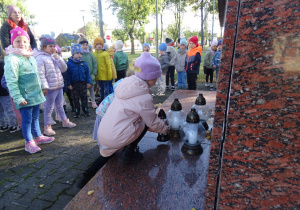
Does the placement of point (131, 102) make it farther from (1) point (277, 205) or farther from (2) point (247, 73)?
(1) point (277, 205)

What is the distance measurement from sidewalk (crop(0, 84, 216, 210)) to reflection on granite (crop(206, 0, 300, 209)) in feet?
6.66

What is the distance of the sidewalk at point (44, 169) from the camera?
2381 millimetres

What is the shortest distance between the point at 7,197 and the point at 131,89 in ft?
6.66

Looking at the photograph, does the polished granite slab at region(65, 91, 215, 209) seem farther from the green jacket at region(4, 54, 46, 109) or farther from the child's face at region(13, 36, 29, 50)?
the child's face at region(13, 36, 29, 50)

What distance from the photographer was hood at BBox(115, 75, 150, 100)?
207 centimetres

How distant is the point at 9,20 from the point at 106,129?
3.95 m

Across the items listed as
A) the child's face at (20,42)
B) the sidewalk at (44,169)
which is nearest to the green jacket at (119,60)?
the sidewalk at (44,169)

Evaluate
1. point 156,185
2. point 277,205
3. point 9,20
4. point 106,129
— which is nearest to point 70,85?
point 9,20

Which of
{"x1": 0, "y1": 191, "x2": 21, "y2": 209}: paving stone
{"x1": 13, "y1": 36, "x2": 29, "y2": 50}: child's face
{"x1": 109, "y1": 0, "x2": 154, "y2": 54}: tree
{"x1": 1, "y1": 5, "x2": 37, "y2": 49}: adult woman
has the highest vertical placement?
{"x1": 109, "y1": 0, "x2": 154, "y2": 54}: tree

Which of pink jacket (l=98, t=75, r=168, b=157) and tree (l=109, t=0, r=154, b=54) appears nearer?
pink jacket (l=98, t=75, r=168, b=157)

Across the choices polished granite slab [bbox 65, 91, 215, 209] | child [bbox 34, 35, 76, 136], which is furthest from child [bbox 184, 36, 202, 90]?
polished granite slab [bbox 65, 91, 215, 209]

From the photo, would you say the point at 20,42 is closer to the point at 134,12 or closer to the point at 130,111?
the point at 130,111

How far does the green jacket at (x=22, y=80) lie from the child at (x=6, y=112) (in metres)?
1.49

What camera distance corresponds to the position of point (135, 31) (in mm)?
35344
